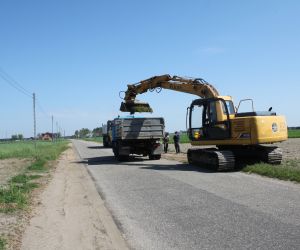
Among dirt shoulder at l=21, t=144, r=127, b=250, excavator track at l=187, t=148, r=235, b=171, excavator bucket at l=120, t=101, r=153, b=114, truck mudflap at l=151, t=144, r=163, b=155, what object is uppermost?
excavator bucket at l=120, t=101, r=153, b=114

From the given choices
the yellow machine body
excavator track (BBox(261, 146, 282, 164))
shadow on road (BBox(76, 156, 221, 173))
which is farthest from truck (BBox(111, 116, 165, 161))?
excavator track (BBox(261, 146, 282, 164))

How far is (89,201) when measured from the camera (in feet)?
35.8

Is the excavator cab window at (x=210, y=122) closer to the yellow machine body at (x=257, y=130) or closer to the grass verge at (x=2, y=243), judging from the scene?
the yellow machine body at (x=257, y=130)

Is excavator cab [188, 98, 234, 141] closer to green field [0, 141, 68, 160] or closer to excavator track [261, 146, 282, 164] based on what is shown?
excavator track [261, 146, 282, 164]

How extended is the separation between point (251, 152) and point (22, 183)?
875 cm

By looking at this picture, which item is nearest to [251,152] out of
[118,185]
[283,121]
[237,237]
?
[283,121]

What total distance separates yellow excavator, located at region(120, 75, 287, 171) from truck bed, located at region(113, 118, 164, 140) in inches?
136

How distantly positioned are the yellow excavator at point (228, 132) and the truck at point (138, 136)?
11.6ft

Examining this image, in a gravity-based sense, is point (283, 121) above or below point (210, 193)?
above

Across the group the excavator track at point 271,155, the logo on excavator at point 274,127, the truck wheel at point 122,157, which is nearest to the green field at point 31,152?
the truck wheel at point 122,157

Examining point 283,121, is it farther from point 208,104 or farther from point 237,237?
point 237,237

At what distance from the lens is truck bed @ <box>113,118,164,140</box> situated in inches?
893

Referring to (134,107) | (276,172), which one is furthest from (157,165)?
(276,172)

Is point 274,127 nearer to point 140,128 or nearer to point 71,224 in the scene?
point 140,128
